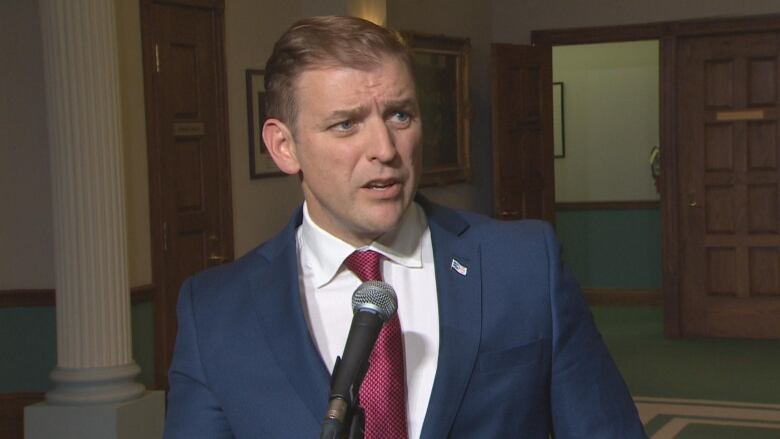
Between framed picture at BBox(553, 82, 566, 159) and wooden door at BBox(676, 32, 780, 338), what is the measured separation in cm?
213

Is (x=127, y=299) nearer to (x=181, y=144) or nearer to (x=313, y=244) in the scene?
(x=181, y=144)

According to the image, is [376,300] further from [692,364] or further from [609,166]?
[609,166]

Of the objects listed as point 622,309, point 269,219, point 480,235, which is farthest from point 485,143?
point 480,235

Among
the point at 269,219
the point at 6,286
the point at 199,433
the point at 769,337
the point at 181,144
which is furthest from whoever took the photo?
the point at 769,337

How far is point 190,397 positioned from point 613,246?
384 inches

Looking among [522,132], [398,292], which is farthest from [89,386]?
[522,132]

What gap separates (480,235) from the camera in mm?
1569

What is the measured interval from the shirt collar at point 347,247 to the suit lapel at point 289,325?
30 mm

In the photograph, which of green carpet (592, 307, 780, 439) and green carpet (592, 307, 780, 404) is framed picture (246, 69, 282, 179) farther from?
green carpet (592, 307, 780, 404)

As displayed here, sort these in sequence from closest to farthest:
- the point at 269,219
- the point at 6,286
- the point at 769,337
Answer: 1. the point at 6,286
2. the point at 269,219
3. the point at 769,337

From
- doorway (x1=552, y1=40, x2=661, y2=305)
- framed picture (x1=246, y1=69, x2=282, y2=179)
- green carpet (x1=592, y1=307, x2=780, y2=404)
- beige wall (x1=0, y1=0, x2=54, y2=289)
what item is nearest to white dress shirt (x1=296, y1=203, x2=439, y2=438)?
beige wall (x1=0, y1=0, x2=54, y2=289)

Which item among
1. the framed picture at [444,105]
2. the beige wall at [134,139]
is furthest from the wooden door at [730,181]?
the beige wall at [134,139]

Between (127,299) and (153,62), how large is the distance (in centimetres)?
119

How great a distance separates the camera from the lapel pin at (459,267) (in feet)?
5.02
